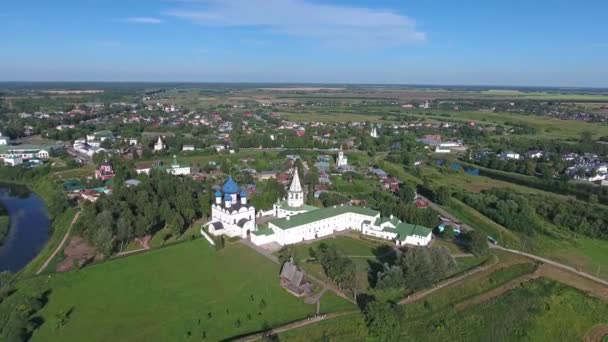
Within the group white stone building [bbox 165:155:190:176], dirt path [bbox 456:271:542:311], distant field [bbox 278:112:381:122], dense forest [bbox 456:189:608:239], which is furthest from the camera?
distant field [bbox 278:112:381:122]

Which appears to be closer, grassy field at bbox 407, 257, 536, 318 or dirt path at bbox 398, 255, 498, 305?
grassy field at bbox 407, 257, 536, 318

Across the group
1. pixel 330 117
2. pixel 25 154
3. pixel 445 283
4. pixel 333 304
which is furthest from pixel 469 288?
pixel 330 117

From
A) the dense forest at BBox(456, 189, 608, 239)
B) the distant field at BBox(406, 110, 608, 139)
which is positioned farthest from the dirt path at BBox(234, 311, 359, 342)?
the distant field at BBox(406, 110, 608, 139)

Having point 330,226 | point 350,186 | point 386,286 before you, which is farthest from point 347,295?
point 350,186

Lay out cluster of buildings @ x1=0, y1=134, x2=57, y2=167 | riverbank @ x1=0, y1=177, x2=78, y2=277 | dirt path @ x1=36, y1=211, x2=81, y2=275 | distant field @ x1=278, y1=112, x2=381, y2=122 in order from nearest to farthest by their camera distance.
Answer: dirt path @ x1=36, y1=211, x2=81, y2=275
riverbank @ x1=0, y1=177, x2=78, y2=277
cluster of buildings @ x1=0, y1=134, x2=57, y2=167
distant field @ x1=278, y1=112, x2=381, y2=122

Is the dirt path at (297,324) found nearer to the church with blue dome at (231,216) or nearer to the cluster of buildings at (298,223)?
the cluster of buildings at (298,223)

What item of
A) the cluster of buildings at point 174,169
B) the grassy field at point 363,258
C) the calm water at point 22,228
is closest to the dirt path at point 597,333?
the grassy field at point 363,258

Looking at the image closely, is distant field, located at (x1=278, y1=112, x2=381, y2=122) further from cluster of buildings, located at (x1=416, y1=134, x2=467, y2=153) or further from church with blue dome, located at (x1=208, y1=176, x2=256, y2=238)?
church with blue dome, located at (x1=208, y1=176, x2=256, y2=238)

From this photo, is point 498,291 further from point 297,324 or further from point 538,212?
point 538,212
